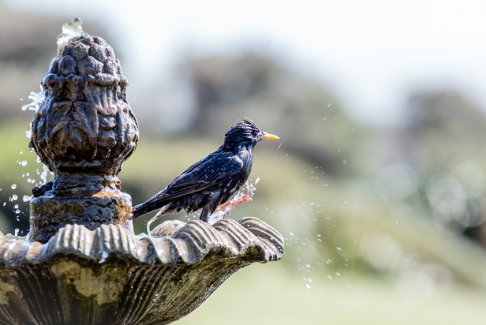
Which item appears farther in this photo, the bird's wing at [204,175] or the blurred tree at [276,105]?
the blurred tree at [276,105]

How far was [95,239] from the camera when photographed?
330 centimetres

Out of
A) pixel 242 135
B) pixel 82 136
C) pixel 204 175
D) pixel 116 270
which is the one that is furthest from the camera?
pixel 242 135

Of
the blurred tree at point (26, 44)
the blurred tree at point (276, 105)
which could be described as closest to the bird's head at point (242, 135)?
the blurred tree at point (26, 44)

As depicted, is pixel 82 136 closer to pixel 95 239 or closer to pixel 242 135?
pixel 95 239

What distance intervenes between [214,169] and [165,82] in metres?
22.0

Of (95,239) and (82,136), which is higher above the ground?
(82,136)

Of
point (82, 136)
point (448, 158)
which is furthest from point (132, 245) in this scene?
point (448, 158)

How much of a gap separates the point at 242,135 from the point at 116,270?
1.44 m

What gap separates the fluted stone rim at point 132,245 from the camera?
10.7 ft

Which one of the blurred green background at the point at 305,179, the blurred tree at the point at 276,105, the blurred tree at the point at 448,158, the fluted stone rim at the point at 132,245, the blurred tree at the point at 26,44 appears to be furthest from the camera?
the blurred tree at the point at 448,158

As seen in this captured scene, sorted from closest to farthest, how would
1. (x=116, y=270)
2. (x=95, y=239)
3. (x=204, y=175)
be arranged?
1. (x=95, y=239)
2. (x=116, y=270)
3. (x=204, y=175)

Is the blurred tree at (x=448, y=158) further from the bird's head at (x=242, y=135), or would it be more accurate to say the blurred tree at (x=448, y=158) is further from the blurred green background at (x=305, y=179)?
the bird's head at (x=242, y=135)

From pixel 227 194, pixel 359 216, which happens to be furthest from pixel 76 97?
pixel 359 216

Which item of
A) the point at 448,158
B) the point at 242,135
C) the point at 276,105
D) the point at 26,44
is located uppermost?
the point at 26,44
